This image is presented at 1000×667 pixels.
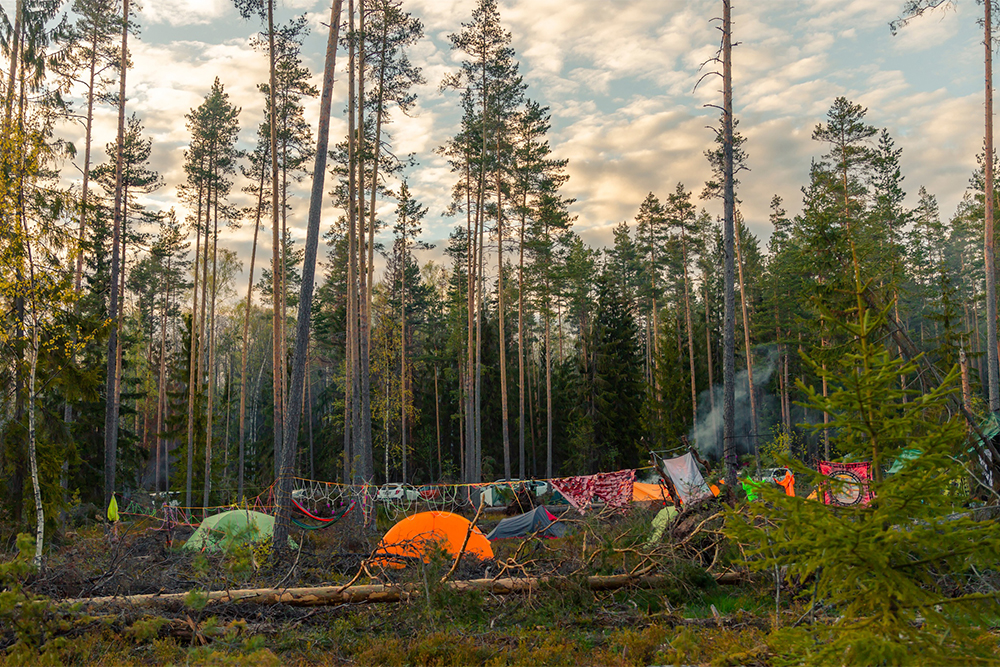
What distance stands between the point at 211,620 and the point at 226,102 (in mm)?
24619

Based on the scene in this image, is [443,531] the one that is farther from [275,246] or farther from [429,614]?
[275,246]

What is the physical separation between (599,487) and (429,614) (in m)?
11.5

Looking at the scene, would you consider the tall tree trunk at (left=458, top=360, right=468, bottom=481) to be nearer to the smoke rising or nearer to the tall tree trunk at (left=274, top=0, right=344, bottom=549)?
the smoke rising

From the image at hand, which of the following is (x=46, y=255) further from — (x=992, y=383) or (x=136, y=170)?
(x=992, y=383)

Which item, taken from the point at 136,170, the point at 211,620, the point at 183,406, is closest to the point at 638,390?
the point at 183,406

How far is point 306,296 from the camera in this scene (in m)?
11.4

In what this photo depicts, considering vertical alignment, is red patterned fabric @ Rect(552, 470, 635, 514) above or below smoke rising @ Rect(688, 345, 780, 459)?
below

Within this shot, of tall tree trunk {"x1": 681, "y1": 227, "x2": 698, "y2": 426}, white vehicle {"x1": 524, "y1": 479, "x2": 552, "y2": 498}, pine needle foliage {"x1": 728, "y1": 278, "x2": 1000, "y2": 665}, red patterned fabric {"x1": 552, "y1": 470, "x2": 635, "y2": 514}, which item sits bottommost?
white vehicle {"x1": 524, "y1": 479, "x2": 552, "y2": 498}

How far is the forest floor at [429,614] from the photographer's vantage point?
6227mm

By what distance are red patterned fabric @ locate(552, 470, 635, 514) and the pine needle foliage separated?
554 inches

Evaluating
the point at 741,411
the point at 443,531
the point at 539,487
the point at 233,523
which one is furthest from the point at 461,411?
the point at 443,531

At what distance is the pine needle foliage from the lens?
3.27m

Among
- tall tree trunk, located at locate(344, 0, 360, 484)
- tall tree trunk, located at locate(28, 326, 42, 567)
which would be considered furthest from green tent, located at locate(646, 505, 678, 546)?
tall tree trunk, located at locate(344, 0, 360, 484)

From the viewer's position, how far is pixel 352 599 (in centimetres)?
798
